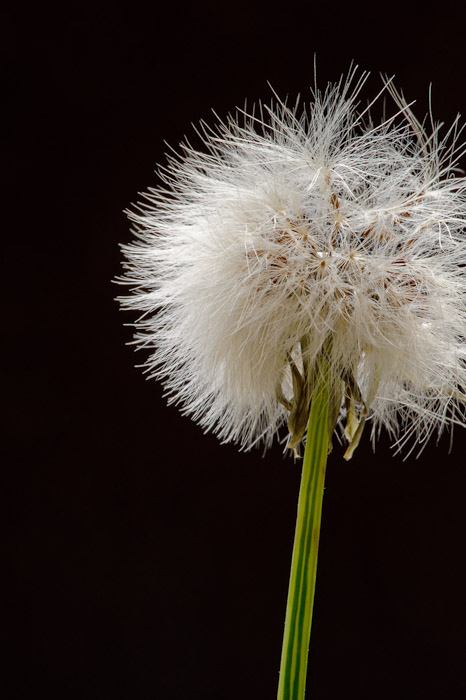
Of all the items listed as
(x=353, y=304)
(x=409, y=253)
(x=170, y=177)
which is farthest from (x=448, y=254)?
(x=170, y=177)

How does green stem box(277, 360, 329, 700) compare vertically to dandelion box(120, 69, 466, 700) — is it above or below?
below

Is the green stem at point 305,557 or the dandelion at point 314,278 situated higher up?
the dandelion at point 314,278

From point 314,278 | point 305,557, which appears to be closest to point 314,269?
point 314,278

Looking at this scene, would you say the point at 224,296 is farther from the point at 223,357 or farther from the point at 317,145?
the point at 317,145

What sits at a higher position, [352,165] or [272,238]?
[352,165]
